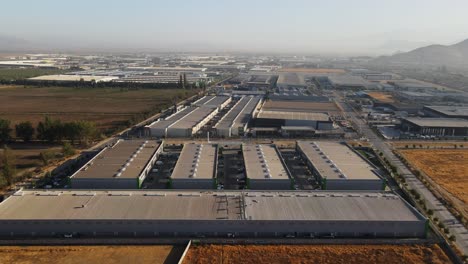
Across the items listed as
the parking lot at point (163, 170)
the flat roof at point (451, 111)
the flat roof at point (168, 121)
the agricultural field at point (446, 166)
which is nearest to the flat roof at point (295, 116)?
the flat roof at point (168, 121)

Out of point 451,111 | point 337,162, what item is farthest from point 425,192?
point 451,111

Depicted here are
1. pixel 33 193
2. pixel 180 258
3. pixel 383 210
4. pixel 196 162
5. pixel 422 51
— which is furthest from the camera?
pixel 422 51

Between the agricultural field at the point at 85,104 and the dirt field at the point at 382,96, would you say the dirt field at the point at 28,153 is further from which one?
the dirt field at the point at 382,96

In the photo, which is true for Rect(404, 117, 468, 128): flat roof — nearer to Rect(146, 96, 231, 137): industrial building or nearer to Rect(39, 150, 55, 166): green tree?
Rect(146, 96, 231, 137): industrial building

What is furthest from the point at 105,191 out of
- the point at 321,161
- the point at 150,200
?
the point at 321,161

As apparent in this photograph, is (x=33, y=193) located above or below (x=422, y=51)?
below

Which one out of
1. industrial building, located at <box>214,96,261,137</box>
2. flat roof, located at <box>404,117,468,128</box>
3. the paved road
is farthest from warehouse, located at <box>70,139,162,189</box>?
flat roof, located at <box>404,117,468,128</box>

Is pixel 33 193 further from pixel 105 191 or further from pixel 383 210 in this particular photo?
pixel 383 210
